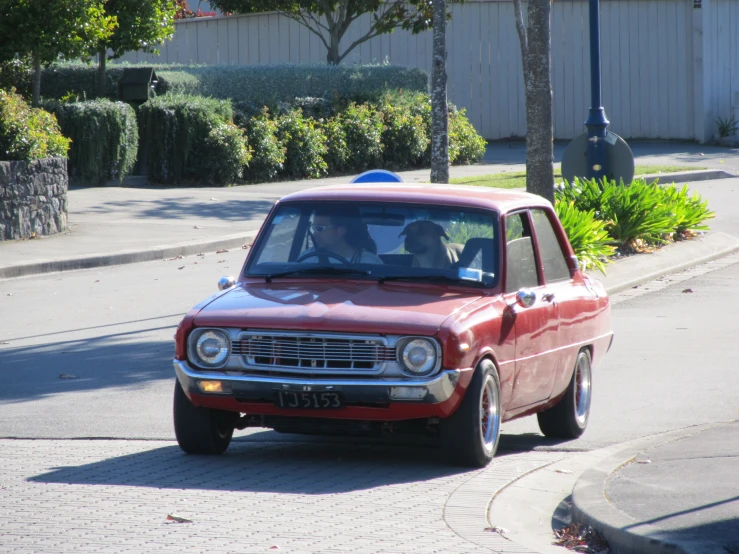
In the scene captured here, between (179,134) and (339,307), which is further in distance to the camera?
(179,134)

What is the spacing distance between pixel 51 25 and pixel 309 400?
16727 mm

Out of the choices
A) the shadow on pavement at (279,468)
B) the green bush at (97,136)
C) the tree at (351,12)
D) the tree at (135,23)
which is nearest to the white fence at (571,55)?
the tree at (351,12)

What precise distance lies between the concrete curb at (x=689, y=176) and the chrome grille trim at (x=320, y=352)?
65.1ft

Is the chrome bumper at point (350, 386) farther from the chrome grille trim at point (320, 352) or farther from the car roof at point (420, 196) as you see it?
the car roof at point (420, 196)

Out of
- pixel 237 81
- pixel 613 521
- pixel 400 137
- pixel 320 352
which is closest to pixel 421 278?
pixel 320 352

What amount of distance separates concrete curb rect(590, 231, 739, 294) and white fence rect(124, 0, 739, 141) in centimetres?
1799

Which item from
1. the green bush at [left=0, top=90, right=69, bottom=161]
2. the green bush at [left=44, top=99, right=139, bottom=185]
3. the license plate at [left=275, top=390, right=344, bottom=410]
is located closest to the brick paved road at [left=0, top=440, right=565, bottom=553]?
the license plate at [left=275, top=390, right=344, bottom=410]

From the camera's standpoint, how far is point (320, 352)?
22.5 ft

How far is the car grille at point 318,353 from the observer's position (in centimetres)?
681

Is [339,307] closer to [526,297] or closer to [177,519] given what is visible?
[526,297]

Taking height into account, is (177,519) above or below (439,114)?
below

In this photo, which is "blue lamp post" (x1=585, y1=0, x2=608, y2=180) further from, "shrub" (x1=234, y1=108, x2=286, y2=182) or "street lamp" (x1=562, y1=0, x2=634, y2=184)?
"shrub" (x1=234, y1=108, x2=286, y2=182)

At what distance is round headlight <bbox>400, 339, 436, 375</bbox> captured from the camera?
679 cm

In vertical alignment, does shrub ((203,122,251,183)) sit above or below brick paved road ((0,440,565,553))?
above
